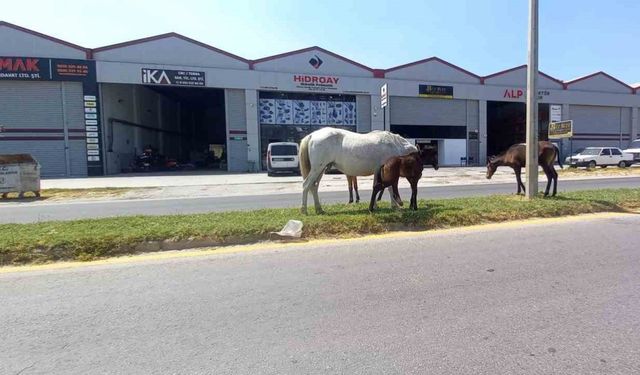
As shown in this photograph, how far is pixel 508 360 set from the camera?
2.76 meters

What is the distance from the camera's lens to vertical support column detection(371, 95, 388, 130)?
33.8 meters

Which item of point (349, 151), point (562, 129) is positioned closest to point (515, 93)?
point (562, 129)

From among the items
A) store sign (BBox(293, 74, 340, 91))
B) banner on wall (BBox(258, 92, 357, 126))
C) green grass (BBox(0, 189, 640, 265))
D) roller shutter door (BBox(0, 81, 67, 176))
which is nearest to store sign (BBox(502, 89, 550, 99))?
banner on wall (BBox(258, 92, 357, 126))

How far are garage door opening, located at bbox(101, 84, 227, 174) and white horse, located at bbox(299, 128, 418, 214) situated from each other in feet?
85.0

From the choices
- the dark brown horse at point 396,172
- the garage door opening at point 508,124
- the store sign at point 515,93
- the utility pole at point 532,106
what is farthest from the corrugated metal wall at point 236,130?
the garage door opening at point 508,124

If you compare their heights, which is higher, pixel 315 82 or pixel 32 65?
pixel 32 65

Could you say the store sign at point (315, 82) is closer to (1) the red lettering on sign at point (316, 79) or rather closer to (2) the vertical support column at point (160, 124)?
(1) the red lettering on sign at point (316, 79)

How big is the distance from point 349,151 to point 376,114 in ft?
88.9

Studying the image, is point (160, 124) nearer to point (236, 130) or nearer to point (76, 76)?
point (76, 76)

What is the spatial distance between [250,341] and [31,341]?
172 centimetres

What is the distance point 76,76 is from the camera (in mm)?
27203

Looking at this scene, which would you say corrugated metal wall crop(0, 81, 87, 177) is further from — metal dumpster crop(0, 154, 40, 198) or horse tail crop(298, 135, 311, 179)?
horse tail crop(298, 135, 311, 179)

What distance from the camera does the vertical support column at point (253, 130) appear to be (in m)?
30.9

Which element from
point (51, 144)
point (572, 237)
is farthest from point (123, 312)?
point (51, 144)
